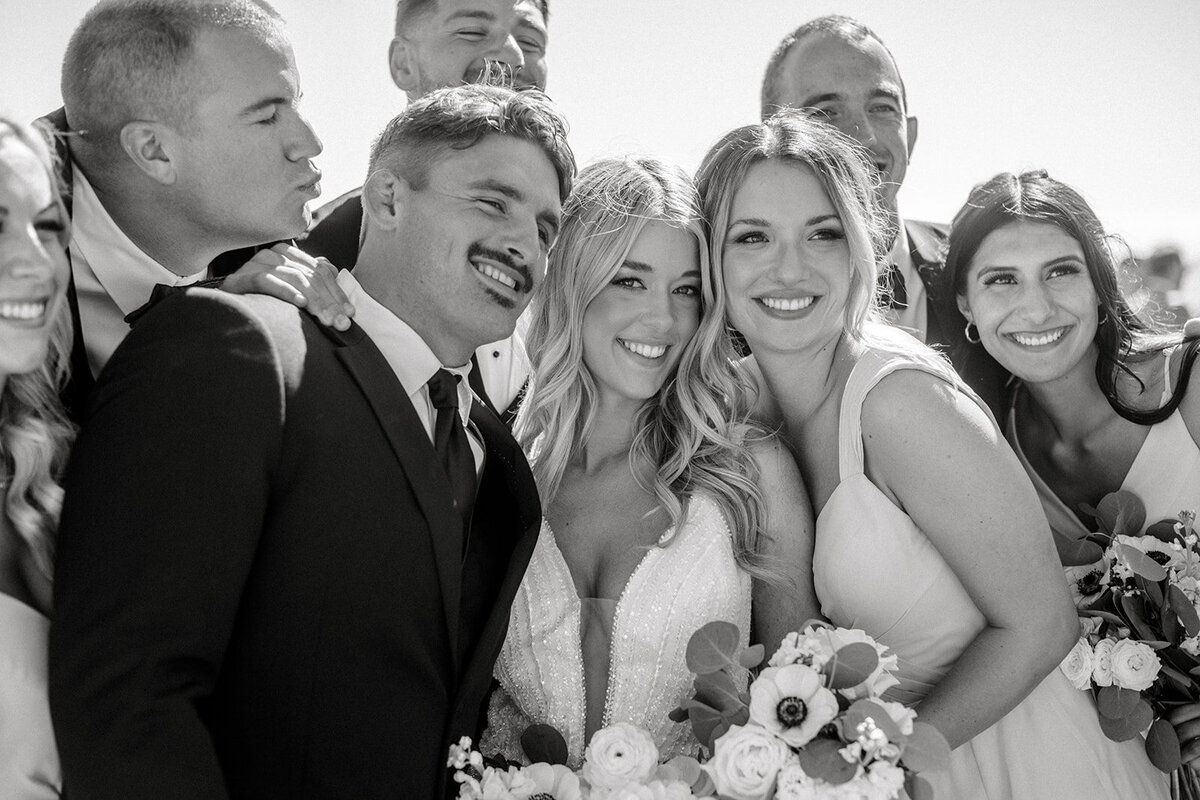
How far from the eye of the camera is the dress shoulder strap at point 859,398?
3797 mm

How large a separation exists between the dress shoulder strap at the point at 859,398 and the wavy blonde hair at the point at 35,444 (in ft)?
7.74

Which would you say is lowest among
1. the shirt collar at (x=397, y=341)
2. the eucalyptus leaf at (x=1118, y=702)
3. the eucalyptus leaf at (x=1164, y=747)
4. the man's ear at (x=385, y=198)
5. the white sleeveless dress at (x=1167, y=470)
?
the eucalyptus leaf at (x=1164, y=747)

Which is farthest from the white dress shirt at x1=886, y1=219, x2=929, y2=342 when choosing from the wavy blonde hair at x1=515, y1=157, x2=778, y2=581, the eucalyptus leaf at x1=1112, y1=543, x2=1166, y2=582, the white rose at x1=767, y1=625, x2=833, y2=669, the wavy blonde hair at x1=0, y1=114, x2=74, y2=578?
the wavy blonde hair at x1=0, y1=114, x2=74, y2=578

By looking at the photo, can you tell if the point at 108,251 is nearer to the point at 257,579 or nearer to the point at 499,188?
the point at 499,188

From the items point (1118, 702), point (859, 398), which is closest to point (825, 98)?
point (859, 398)

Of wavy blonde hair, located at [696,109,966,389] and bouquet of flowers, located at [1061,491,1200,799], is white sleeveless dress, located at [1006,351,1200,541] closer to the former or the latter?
bouquet of flowers, located at [1061,491,1200,799]

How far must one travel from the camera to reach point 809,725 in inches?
114

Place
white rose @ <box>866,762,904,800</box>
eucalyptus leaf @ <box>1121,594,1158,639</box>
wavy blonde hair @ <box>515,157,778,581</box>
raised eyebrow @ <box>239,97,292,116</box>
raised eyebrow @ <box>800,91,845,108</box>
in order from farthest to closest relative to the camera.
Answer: raised eyebrow @ <box>800,91,845,108</box>
wavy blonde hair @ <box>515,157,778,581</box>
eucalyptus leaf @ <box>1121,594,1158,639</box>
raised eyebrow @ <box>239,97,292,116</box>
white rose @ <box>866,762,904,800</box>

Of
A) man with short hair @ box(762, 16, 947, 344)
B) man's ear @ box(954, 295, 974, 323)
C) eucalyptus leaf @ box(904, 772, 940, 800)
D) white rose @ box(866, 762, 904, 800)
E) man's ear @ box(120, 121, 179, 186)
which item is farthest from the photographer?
man with short hair @ box(762, 16, 947, 344)

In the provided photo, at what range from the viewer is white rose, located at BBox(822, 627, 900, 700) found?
118 inches

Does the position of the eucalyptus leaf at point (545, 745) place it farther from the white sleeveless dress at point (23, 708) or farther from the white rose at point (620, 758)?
the white sleeveless dress at point (23, 708)

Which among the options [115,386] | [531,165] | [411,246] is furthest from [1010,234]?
[115,386]

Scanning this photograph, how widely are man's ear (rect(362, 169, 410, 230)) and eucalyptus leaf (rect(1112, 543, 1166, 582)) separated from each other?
8.53 feet

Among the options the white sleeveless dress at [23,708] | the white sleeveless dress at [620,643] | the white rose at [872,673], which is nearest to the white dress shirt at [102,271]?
the white sleeveless dress at [23,708]
